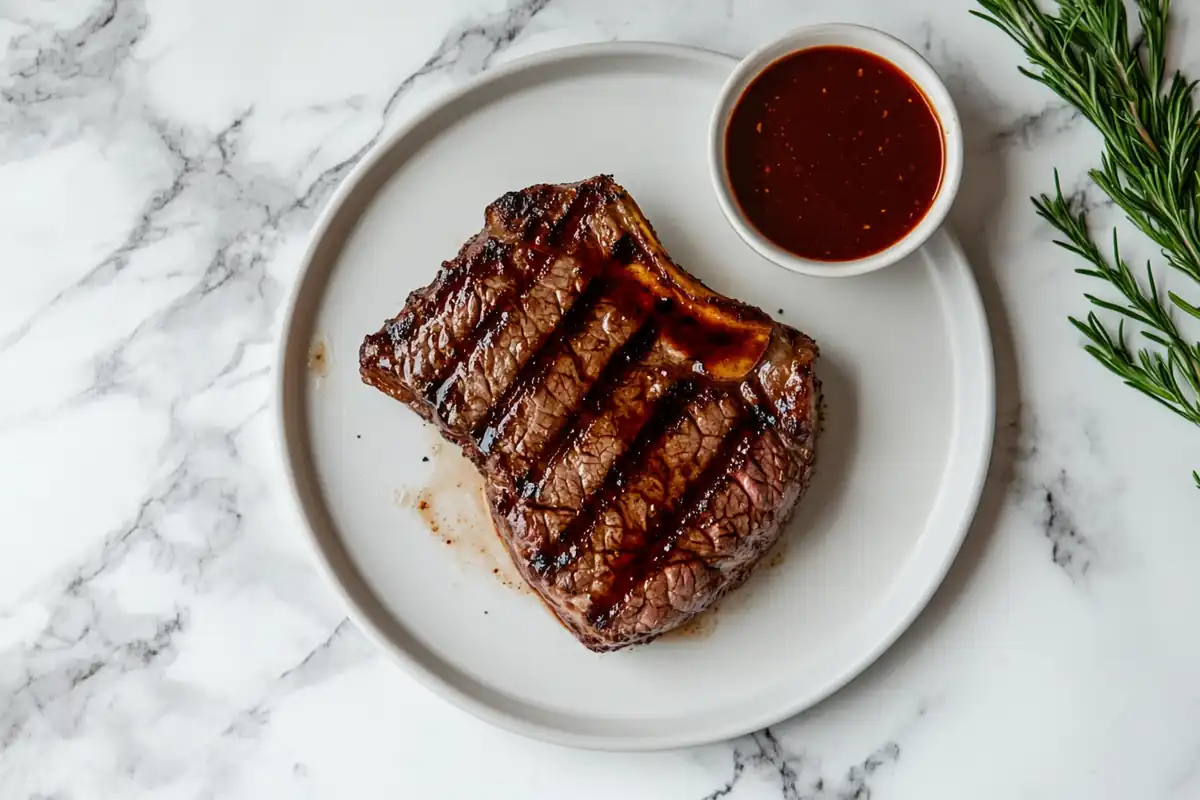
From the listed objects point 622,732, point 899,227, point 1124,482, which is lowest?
point 622,732

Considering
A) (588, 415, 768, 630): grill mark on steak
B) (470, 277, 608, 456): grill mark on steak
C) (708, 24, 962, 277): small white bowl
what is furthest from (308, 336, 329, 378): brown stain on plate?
(708, 24, 962, 277): small white bowl

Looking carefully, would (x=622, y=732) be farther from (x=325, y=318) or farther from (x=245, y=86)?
(x=245, y=86)

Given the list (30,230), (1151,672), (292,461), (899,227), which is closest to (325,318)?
(292,461)

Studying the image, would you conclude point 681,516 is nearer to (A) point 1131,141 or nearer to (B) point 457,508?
(B) point 457,508

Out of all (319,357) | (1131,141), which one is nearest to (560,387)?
(319,357)

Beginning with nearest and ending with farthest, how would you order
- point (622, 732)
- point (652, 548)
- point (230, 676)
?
point (652, 548)
point (622, 732)
point (230, 676)

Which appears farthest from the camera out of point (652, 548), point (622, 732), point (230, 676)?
point (230, 676)

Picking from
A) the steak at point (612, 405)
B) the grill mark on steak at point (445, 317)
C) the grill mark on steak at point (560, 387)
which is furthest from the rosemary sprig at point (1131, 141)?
the grill mark on steak at point (445, 317)
